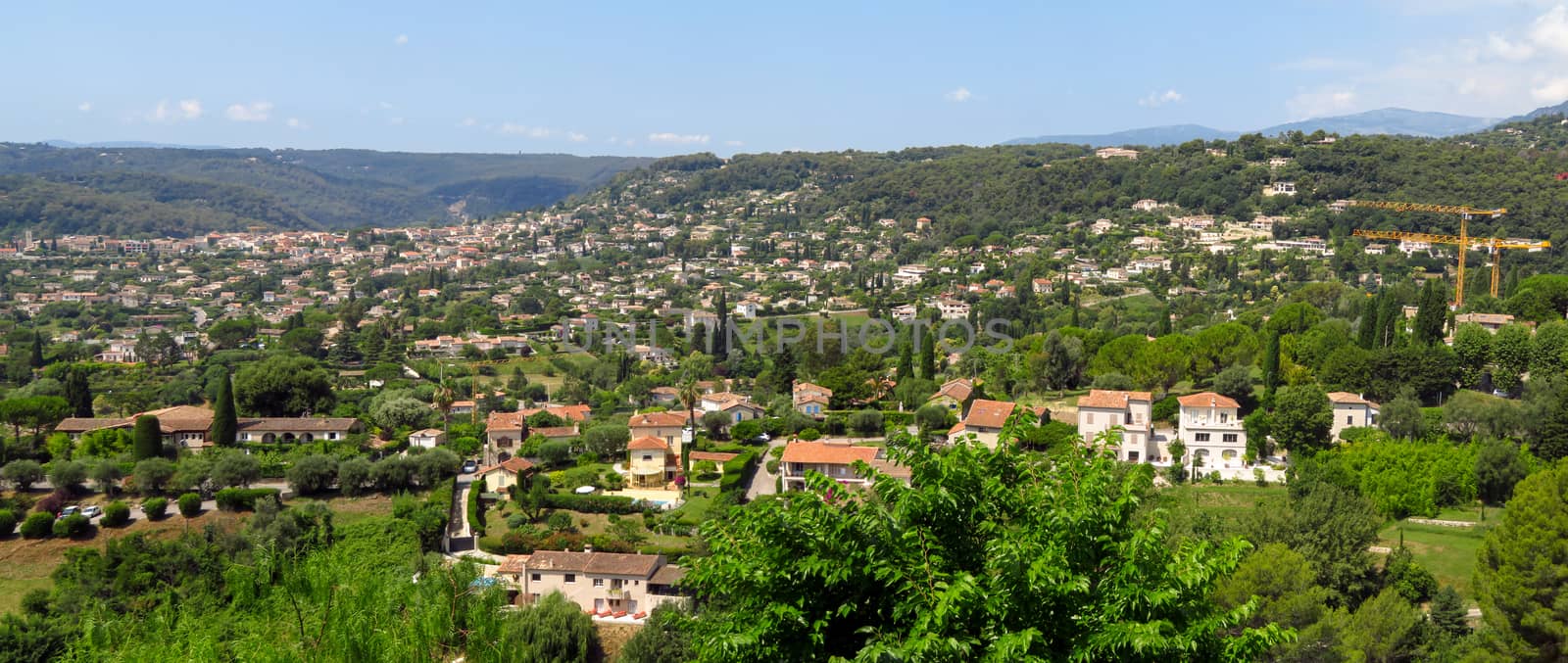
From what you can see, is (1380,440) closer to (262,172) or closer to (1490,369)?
(1490,369)

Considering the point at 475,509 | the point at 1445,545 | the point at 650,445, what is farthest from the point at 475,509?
the point at 1445,545

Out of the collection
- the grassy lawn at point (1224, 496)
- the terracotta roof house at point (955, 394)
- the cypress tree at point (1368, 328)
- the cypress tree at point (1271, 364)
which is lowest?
the grassy lawn at point (1224, 496)

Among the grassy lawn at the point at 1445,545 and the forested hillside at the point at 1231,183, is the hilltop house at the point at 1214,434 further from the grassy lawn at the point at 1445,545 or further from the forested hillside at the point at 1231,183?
the forested hillside at the point at 1231,183

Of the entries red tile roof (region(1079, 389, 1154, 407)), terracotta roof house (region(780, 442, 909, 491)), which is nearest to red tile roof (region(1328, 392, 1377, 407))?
red tile roof (region(1079, 389, 1154, 407))

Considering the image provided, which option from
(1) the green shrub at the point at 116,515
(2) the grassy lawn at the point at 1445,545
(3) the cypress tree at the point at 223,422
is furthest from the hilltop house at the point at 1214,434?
(3) the cypress tree at the point at 223,422

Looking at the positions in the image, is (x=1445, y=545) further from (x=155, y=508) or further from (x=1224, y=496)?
(x=155, y=508)

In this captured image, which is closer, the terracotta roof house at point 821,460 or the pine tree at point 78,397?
the terracotta roof house at point 821,460

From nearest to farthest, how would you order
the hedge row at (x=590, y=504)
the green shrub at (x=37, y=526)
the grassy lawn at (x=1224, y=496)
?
the green shrub at (x=37, y=526)
the grassy lawn at (x=1224, y=496)
the hedge row at (x=590, y=504)

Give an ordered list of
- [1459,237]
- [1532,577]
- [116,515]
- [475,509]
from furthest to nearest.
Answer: [1459,237], [475,509], [116,515], [1532,577]
